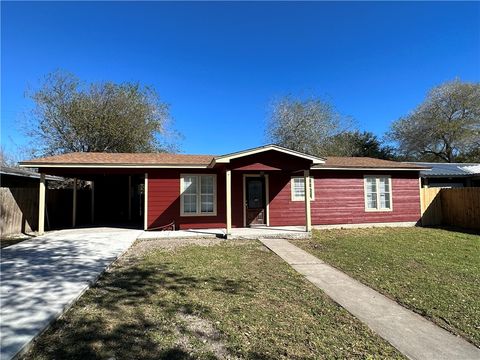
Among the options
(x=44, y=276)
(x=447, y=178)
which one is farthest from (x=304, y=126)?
(x=44, y=276)

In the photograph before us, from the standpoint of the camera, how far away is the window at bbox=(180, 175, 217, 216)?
1209 centimetres

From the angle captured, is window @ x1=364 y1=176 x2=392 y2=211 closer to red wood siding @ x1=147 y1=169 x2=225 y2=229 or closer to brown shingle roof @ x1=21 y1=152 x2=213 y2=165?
red wood siding @ x1=147 y1=169 x2=225 y2=229

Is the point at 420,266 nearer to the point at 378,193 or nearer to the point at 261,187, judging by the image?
the point at 261,187

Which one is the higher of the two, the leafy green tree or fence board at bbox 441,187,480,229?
the leafy green tree

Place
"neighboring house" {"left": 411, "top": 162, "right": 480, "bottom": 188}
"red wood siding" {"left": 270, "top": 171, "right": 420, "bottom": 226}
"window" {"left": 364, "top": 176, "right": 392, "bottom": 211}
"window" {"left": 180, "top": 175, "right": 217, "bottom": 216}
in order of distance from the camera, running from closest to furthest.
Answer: "window" {"left": 180, "top": 175, "right": 217, "bottom": 216}
"red wood siding" {"left": 270, "top": 171, "right": 420, "bottom": 226}
"window" {"left": 364, "top": 176, "right": 392, "bottom": 211}
"neighboring house" {"left": 411, "top": 162, "right": 480, "bottom": 188}

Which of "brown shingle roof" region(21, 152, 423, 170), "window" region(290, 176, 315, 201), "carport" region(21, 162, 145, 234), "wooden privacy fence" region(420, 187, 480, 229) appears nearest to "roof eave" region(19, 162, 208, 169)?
"brown shingle roof" region(21, 152, 423, 170)

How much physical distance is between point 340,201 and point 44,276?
36.2 feet

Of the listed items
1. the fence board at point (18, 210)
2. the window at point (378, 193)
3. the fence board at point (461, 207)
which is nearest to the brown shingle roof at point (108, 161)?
the fence board at point (18, 210)

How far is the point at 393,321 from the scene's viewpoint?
13.1 feet

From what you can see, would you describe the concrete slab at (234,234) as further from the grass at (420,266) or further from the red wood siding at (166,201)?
the grass at (420,266)

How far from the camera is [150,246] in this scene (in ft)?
29.8

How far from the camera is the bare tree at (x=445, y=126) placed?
102 ft

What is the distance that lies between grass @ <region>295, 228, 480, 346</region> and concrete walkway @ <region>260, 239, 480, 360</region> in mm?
215

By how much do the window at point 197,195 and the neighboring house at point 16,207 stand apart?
5.99m
